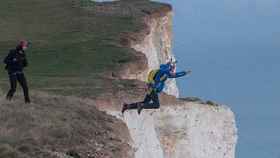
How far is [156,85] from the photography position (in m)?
30.6

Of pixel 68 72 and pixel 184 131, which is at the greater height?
pixel 68 72

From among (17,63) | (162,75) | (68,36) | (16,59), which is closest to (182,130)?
(162,75)

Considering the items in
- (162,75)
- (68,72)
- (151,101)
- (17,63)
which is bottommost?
(68,72)

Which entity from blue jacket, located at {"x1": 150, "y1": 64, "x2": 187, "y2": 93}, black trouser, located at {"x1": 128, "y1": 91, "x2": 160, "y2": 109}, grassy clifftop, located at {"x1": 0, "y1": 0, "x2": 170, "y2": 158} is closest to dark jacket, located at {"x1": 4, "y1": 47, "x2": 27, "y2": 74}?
grassy clifftop, located at {"x1": 0, "y1": 0, "x2": 170, "y2": 158}

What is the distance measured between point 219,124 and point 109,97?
1178cm

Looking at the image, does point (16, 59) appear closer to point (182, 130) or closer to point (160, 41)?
point (182, 130)

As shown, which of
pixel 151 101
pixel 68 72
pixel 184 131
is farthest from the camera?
pixel 68 72

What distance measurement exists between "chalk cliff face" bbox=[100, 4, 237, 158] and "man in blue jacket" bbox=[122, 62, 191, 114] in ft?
2.41

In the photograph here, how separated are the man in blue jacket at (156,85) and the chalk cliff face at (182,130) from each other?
28.9 inches

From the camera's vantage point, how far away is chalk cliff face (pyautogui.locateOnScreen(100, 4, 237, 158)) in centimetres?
3379

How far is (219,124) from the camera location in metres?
44.1

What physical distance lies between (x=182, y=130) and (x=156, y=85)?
381 inches

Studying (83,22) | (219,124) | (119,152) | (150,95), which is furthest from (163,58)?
(119,152)

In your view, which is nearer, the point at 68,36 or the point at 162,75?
the point at 162,75
